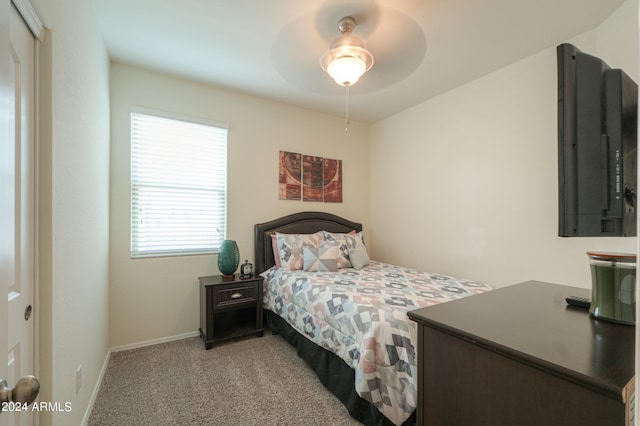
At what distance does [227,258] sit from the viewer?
2.71m

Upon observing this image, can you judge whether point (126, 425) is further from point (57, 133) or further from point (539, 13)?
point (539, 13)

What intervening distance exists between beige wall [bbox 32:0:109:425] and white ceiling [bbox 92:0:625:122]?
1.32ft

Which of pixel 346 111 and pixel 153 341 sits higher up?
pixel 346 111

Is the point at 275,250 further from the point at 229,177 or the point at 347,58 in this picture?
the point at 347,58

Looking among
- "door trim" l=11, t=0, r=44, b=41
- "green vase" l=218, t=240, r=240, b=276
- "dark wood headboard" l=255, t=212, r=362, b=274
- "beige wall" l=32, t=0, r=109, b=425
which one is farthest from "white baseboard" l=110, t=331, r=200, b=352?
"door trim" l=11, t=0, r=44, b=41

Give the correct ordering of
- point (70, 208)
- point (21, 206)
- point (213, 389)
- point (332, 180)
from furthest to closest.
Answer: point (332, 180) → point (213, 389) → point (70, 208) → point (21, 206)

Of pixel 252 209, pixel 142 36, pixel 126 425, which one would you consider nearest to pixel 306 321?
pixel 126 425

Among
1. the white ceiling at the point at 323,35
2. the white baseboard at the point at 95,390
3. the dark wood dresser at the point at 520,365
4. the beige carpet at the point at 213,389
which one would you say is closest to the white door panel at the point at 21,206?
the white baseboard at the point at 95,390

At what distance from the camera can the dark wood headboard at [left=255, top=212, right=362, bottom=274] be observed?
10.2ft

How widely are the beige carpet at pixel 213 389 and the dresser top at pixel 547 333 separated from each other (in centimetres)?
117

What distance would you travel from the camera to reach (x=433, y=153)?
3.23 meters

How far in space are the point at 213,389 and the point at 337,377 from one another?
2.94ft

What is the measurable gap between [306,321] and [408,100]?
2780 millimetres

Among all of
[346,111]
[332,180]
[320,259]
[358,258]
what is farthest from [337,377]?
[346,111]
